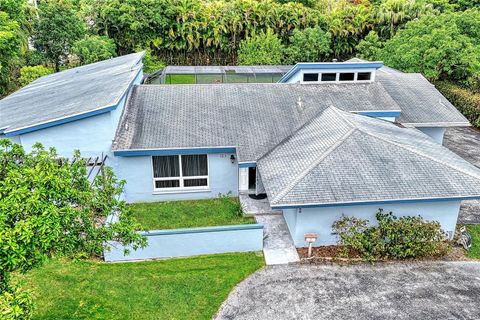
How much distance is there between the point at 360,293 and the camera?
12102 mm

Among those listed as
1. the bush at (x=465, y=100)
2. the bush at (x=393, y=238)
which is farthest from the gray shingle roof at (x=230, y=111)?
the bush at (x=465, y=100)

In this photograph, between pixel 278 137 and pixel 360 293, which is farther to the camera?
pixel 278 137

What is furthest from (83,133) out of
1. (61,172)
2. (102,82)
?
(61,172)

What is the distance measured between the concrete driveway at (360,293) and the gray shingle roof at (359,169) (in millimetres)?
2390

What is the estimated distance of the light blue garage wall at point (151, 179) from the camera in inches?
679

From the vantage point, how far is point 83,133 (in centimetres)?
1623

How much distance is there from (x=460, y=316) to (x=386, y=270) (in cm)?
254

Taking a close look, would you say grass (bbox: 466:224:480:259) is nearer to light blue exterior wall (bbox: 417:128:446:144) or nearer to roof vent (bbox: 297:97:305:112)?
light blue exterior wall (bbox: 417:128:446:144)

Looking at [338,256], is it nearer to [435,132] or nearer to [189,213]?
[189,213]

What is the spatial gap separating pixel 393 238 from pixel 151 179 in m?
10.3

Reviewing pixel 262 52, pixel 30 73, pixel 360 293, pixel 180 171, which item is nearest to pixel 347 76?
pixel 180 171

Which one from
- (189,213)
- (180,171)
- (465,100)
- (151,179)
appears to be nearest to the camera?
(189,213)

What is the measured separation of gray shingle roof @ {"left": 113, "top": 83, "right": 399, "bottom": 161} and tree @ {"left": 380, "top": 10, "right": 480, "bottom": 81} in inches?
374

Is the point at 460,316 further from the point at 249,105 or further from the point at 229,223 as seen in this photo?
the point at 249,105
